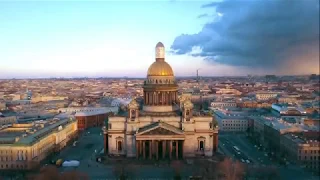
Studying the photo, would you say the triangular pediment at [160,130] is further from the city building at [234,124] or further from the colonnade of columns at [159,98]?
the city building at [234,124]

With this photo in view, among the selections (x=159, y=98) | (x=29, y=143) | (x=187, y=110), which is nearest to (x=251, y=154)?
Answer: (x=187, y=110)

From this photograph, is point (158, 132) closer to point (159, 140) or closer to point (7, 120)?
point (159, 140)

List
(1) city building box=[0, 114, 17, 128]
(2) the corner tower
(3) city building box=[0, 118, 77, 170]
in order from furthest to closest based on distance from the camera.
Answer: (1) city building box=[0, 114, 17, 128] < (2) the corner tower < (3) city building box=[0, 118, 77, 170]

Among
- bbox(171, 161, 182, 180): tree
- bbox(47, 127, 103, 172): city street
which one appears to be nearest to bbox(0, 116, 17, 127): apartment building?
bbox(47, 127, 103, 172): city street

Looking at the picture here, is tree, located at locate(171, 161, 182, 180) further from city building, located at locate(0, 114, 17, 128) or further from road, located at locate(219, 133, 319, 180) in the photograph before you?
city building, located at locate(0, 114, 17, 128)

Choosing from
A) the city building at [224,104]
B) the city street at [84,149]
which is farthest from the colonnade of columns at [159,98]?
the city building at [224,104]

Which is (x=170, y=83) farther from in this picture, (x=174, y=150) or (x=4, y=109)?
(x=4, y=109)
